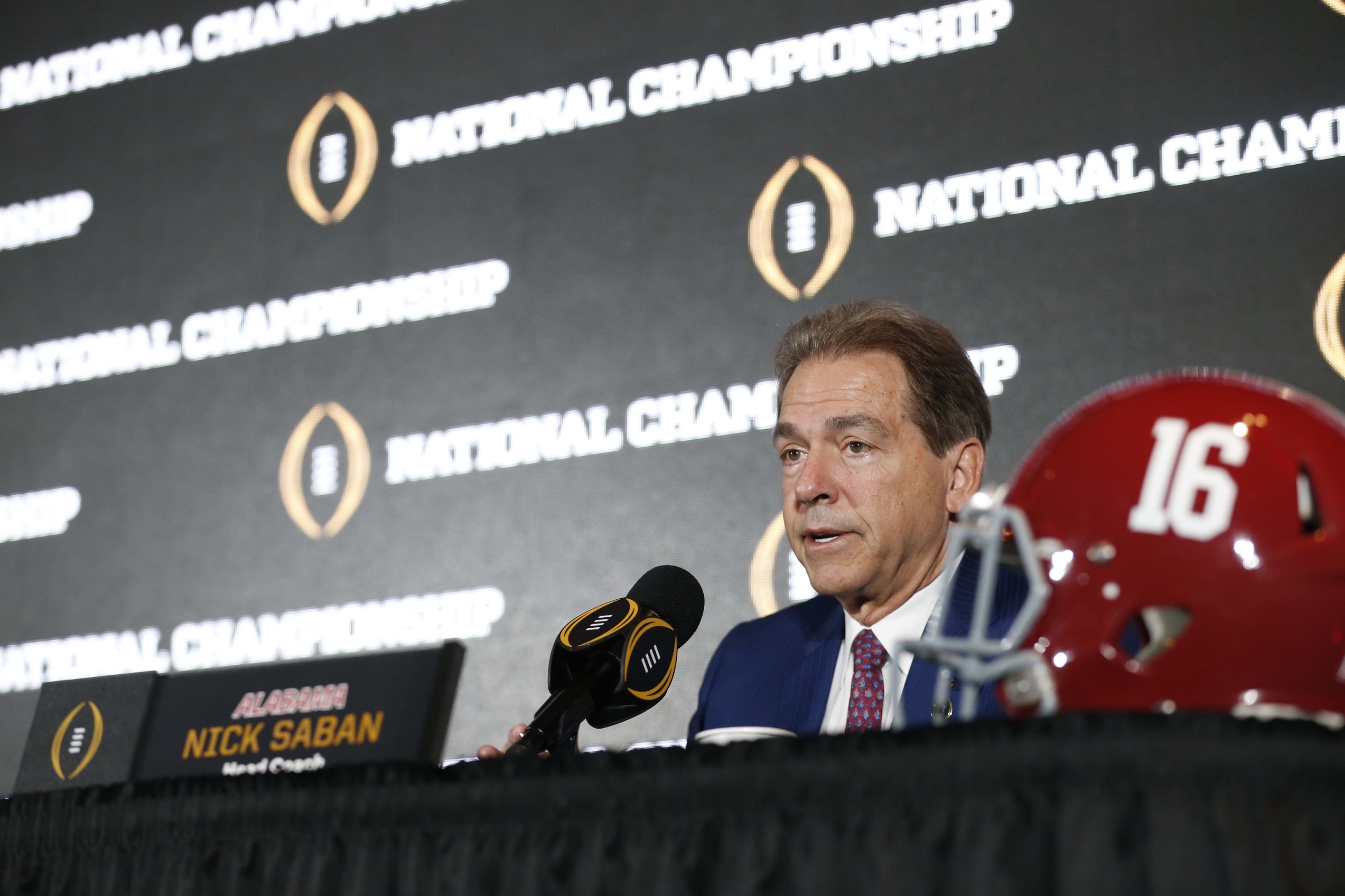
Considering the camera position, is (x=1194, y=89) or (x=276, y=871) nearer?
(x=276, y=871)

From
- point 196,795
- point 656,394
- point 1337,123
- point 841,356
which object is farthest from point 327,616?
point 1337,123

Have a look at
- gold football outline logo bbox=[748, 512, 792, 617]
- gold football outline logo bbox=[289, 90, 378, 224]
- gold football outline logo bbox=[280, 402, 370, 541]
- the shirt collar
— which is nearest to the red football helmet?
the shirt collar

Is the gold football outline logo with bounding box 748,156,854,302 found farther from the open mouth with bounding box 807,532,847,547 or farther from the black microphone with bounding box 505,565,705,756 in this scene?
the black microphone with bounding box 505,565,705,756

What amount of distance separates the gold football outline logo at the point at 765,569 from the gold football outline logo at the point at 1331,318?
0.84 meters

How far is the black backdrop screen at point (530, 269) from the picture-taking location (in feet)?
6.20

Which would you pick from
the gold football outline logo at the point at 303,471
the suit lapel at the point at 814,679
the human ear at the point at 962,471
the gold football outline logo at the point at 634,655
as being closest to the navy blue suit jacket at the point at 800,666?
the suit lapel at the point at 814,679

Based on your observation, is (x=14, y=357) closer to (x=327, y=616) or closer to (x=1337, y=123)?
(x=327, y=616)

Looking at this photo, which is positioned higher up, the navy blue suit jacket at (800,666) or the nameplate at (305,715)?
the navy blue suit jacket at (800,666)

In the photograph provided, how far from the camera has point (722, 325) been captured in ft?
7.12

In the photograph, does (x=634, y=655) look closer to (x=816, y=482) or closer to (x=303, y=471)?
(x=816, y=482)

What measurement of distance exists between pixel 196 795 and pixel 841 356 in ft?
3.11

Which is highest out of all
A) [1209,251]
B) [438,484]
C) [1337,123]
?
[1337,123]

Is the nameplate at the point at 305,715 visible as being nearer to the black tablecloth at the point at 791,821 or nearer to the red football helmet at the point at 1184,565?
the black tablecloth at the point at 791,821

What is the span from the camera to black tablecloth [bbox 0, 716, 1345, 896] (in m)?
0.51
